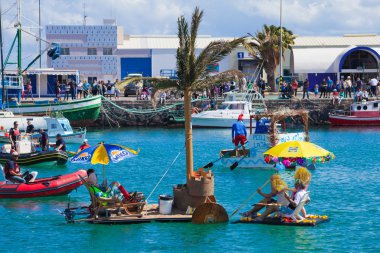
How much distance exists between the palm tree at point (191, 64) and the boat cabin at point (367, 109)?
37.4 meters

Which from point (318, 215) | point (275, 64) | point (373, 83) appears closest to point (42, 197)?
point (318, 215)

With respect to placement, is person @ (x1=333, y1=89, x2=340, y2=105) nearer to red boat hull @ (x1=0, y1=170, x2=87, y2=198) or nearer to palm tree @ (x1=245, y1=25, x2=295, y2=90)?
palm tree @ (x1=245, y1=25, x2=295, y2=90)

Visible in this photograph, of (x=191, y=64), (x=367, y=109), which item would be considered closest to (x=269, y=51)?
(x=367, y=109)

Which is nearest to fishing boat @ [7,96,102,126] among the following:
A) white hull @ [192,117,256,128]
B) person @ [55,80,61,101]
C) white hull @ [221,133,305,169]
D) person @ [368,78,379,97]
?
person @ [55,80,61,101]

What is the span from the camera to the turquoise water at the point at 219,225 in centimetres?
2302

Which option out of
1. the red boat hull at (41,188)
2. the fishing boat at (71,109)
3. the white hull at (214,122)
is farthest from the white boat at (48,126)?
the red boat hull at (41,188)

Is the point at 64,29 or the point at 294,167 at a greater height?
the point at 64,29

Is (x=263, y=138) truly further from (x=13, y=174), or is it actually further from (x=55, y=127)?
(x=55, y=127)

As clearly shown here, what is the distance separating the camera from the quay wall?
65312mm

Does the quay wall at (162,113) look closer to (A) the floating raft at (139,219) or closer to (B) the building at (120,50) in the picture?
(B) the building at (120,50)

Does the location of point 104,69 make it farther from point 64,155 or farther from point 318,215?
point 318,215

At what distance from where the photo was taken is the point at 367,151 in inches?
1816

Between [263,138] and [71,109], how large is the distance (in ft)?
89.0

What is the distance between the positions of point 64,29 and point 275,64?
26.1 metres
